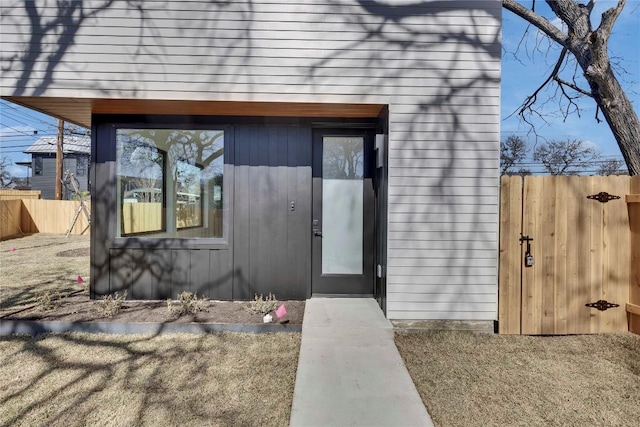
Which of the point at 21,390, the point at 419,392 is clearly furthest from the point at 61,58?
the point at 419,392

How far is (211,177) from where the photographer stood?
176 inches

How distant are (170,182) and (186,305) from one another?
1.73 m

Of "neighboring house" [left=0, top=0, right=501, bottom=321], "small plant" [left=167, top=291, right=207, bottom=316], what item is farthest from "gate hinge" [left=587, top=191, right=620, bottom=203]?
"small plant" [left=167, top=291, right=207, bottom=316]

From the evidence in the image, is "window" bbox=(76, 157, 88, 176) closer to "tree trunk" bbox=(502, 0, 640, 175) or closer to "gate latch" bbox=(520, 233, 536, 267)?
"gate latch" bbox=(520, 233, 536, 267)

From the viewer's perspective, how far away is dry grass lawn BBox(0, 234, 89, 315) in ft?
15.3

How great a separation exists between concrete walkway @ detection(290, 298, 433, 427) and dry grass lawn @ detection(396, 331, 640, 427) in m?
0.15

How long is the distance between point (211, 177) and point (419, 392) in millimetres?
3467

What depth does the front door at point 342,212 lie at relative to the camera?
4449 millimetres

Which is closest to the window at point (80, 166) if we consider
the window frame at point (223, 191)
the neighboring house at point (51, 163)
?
the neighboring house at point (51, 163)

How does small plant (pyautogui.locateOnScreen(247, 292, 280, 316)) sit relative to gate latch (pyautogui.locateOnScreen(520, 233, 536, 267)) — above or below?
below

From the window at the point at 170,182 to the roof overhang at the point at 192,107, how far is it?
0.36 meters

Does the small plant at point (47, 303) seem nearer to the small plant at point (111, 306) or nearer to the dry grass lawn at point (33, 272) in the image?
the dry grass lawn at point (33, 272)

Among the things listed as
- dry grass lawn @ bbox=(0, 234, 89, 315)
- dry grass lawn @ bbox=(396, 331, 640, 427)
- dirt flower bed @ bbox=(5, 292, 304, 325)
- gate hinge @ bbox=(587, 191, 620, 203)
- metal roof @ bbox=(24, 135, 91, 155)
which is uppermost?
metal roof @ bbox=(24, 135, 91, 155)

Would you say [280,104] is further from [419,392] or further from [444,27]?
[419,392]
